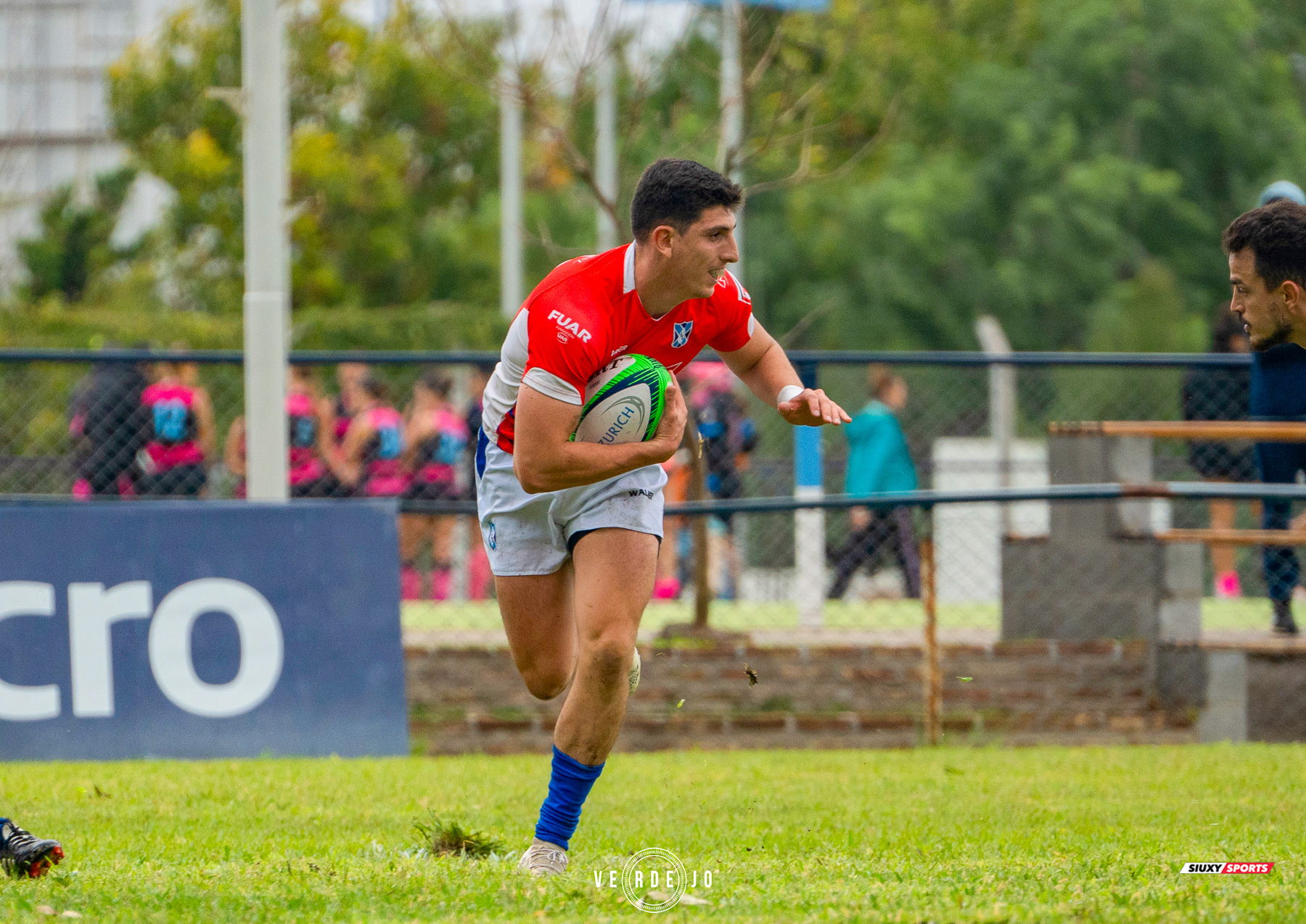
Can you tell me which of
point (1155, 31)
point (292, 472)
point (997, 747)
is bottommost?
point (997, 747)

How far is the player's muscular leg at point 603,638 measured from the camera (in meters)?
4.97

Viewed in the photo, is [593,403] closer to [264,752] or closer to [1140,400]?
[264,752]

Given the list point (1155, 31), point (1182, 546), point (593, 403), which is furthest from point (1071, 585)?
point (1155, 31)

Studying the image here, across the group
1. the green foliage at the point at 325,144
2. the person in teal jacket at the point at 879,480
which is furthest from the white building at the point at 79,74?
the person in teal jacket at the point at 879,480

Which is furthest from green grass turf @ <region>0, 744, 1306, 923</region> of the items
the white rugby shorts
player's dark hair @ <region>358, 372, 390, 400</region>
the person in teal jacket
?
player's dark hair @ <region>358, 372, 390, 400</region>

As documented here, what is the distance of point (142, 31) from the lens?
44.1 meters

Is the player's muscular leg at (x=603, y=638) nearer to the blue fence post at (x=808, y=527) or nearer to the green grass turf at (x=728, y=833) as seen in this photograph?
the green grass turf at (x=728, y=833)

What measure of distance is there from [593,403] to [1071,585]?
20.3 ft

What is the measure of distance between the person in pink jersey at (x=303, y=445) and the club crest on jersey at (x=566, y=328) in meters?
6.31

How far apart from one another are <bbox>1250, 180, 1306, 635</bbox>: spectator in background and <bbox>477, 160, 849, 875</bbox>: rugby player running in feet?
13.1

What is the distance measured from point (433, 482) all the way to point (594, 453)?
22.1 feet

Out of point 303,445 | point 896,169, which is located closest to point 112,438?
point 303,445

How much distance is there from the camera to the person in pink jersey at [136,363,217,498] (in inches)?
439

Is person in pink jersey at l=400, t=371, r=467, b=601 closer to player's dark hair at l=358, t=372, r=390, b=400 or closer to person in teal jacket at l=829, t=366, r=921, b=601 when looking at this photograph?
player's dark hair at l=358, t=372, r=390, b=400
